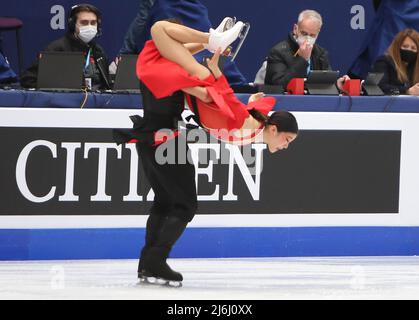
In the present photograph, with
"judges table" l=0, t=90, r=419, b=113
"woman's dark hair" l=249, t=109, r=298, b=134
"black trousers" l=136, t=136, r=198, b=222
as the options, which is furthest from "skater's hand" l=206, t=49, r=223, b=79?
"judges table" l=0, t=90, r=419, b=113

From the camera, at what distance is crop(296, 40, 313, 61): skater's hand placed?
8312mm

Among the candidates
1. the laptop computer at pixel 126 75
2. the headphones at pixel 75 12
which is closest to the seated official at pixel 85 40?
the headphones at pixel 75 12

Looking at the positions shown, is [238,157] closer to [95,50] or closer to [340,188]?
[340,188]

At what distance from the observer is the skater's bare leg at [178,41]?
5.79 m

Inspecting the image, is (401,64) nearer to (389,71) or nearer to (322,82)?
(389,71)

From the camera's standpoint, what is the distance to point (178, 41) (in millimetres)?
5824

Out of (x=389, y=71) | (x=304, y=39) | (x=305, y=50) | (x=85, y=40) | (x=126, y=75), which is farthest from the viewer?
(x=304, y=39)

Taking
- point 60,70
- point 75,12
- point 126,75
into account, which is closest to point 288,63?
point 126,75

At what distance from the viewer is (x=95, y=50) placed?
845 centimetres

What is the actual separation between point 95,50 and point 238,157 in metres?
1.60

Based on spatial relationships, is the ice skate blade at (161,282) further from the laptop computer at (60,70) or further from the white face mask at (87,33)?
the white face mask at (87,33)

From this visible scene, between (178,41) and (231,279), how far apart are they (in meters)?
1.56

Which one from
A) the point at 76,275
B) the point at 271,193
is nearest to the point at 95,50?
the point at 271,193

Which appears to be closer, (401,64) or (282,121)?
(282,121)
